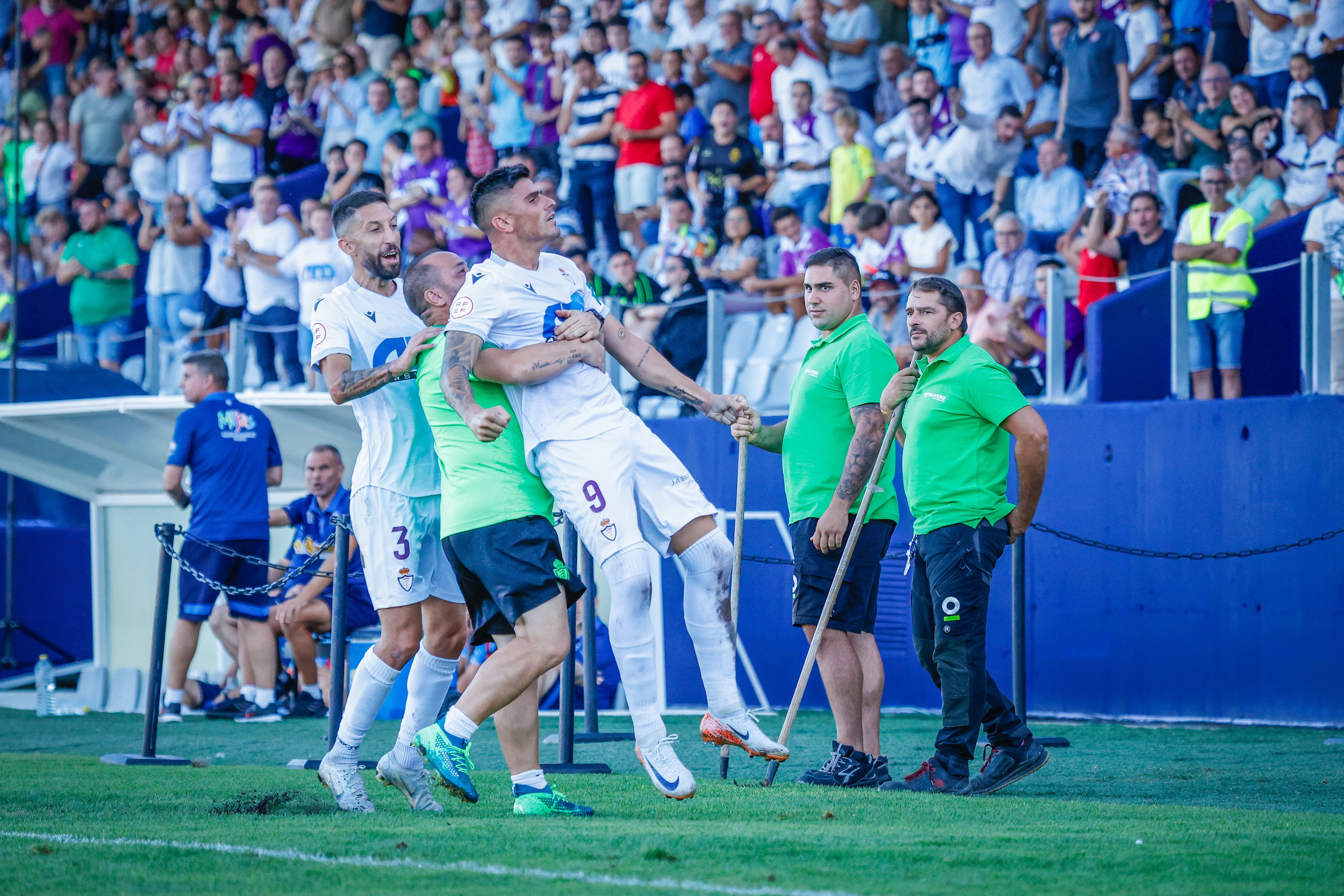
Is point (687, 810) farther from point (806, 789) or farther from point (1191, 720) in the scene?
point (1191, 720)

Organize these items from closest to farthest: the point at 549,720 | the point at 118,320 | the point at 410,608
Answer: the point at 410,608, the point at 549,720, the point at 118,320

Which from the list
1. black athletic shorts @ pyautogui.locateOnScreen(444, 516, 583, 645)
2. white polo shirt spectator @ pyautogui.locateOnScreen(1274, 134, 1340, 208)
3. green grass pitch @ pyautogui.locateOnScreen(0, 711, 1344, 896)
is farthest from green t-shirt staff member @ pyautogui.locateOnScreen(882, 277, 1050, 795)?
white polo shirt spectator @ pyautogui.locateOnScreen(1274, 134, 1340, 208)

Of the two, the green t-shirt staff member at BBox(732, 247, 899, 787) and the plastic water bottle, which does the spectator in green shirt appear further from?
the green t-shirt staff member at BBox(732, 247, 899, 787)

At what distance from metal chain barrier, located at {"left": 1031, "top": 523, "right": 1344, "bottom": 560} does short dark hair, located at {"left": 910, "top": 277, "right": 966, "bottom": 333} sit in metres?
1.79

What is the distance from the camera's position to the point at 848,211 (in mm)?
12219

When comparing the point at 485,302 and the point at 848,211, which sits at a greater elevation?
the point at 848,211

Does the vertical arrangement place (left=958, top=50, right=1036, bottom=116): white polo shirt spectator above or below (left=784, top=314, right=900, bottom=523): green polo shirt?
above

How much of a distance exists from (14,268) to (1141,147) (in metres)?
9.55

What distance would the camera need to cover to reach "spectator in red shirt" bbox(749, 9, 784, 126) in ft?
46.2

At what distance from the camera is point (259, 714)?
33.8 feet

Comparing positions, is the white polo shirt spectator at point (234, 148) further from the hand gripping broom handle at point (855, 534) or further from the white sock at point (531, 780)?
the white sock at point (531, 780)

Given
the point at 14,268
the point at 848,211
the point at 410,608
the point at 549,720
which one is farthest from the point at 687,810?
the point at 14,268

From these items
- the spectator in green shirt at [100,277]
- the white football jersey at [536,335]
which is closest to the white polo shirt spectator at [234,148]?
the spectator in green shirt at [100,277]

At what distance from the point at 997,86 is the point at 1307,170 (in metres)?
2.88
